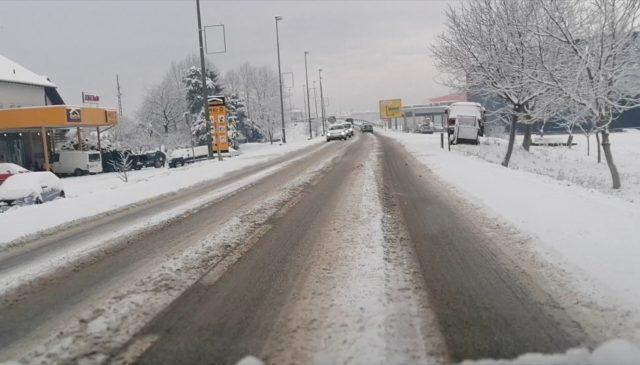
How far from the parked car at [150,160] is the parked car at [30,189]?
22.4 m

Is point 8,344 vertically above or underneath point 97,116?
underneath

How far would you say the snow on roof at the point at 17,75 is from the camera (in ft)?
144

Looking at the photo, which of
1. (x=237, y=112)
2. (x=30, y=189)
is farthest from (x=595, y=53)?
(x=237, y=112)

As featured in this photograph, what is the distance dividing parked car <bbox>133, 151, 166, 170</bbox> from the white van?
286cm

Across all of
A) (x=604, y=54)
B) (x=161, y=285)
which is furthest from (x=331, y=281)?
(x=604, y=54)

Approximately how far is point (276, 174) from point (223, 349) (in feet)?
45.8

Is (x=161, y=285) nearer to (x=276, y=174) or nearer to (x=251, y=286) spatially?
(x=251, y=286)

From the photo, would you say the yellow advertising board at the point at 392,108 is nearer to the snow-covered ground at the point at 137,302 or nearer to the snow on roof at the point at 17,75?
the snow on roof at the point at 17,75

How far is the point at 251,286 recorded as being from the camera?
505 cm

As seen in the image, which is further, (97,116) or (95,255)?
(97,116)

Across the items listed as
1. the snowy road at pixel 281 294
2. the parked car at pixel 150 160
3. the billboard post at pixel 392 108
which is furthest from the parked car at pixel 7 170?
the billboard post at pixel 392 108

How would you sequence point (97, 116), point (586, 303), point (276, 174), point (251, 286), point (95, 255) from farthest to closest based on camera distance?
point (97, 116) < point (276, 174) < point (95, 255) < point (251, 286) < point (586, 303)

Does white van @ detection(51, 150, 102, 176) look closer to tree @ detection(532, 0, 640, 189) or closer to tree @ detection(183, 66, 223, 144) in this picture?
tree @ detection(183, 66, 223, 144)

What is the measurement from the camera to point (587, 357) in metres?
3.29
